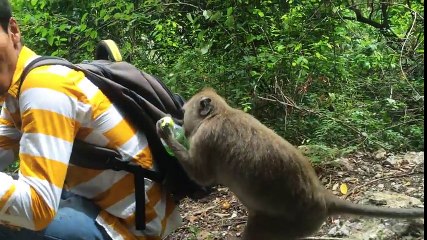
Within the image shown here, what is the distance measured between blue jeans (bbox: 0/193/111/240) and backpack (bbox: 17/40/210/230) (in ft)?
0.65

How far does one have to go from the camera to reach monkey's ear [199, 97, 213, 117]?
11.6 ft

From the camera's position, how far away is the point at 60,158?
91.7 inches

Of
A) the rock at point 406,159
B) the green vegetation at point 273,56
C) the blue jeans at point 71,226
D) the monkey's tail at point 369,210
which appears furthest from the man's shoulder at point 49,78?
→ the rock at point 406,159

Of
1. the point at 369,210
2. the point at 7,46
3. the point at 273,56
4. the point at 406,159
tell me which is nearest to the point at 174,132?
the point at 7,46

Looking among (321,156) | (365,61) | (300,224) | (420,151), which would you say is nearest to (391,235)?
(300,224)

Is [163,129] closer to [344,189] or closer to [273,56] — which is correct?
[344,189]

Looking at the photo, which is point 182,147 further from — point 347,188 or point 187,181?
point 347,188

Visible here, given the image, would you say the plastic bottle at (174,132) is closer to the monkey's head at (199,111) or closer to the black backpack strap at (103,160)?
the monkey's head at (199,111)

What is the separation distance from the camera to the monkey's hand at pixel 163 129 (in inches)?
109

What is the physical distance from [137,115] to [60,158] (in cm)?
51

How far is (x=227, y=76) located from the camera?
6.13 meters

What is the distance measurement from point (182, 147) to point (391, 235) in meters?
1.51

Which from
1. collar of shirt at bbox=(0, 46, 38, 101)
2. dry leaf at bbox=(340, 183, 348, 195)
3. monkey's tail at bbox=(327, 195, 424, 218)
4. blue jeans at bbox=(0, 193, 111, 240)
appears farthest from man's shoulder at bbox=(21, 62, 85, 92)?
dry leaf at bbox=(340, 183, 348, 195)

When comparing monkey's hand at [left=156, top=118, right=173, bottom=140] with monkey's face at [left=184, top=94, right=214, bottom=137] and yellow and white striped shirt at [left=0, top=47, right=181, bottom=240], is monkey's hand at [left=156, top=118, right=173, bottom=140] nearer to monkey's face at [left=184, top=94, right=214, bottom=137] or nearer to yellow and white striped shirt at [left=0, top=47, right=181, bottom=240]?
yellow and white striped shirt at [left=0, top=47, right=181, bottom=240]
